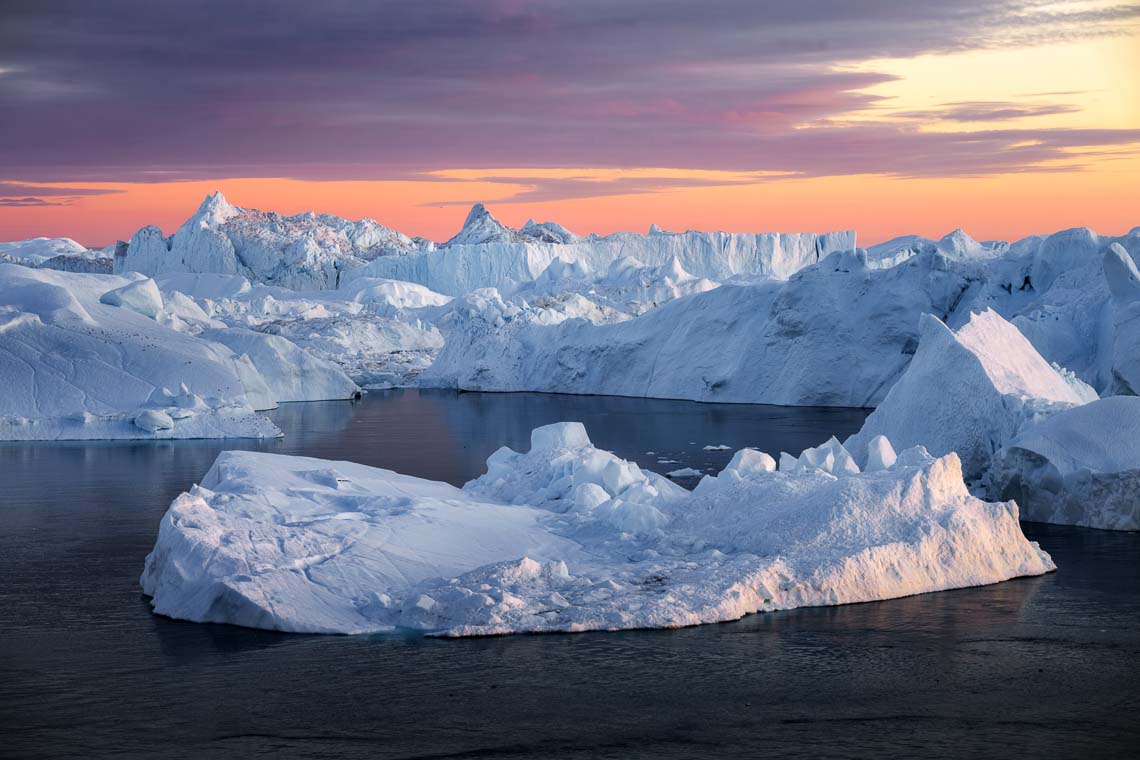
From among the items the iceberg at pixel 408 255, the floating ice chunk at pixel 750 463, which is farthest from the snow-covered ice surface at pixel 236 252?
the floating ice chunk at pixel 750 463

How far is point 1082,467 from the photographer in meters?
16.4

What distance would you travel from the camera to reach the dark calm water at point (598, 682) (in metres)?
8.30

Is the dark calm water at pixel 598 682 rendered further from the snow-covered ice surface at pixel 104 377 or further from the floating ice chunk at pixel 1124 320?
the snow-covered ice surface at pixel 104 377

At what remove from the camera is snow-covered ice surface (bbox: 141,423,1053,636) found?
11242mm

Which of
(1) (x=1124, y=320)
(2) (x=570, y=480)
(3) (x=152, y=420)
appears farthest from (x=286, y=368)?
(2) (x=570, y=480)

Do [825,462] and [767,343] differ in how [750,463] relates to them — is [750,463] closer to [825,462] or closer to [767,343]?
[825,462]

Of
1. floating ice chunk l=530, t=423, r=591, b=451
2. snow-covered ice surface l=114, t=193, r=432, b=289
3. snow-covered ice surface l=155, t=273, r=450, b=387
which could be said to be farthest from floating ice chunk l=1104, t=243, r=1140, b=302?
snow-covered ice surface l=114, t=193, r=432, b=289

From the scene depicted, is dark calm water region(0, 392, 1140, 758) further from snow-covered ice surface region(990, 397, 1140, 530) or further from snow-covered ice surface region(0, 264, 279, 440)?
snow-covered ice surface region(0, 264, 279, 440)

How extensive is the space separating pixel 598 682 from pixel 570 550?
12.4ft

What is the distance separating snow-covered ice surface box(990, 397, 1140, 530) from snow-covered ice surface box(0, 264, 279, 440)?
19.4 meters

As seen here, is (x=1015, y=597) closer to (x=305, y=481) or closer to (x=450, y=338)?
(x=305, y=481)

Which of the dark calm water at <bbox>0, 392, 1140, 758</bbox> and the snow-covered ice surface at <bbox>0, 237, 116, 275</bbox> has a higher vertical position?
the snow-covered ice surface at <bbox>0, 237, 116, 275</bbox>

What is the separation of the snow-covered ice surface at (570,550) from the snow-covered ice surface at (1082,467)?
3265mm

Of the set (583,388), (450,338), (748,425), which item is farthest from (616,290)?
(748,425)
